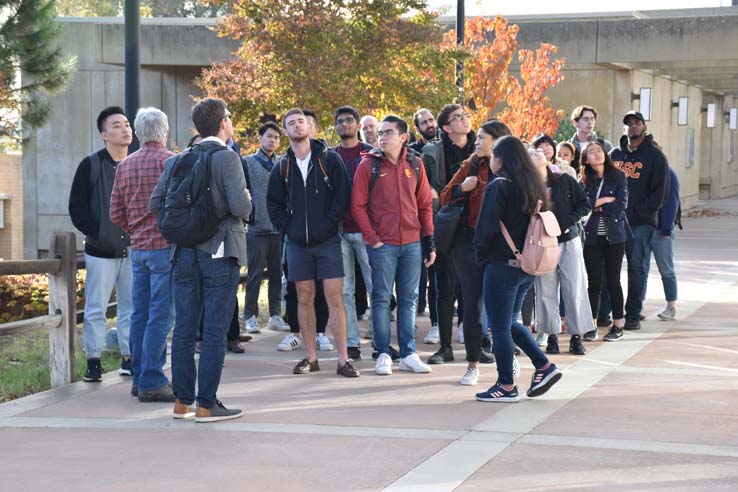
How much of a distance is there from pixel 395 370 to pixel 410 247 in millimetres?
995

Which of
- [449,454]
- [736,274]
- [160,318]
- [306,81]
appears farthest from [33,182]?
[449,454]

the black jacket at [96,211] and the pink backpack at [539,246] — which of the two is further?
the black jacket at [96,211]

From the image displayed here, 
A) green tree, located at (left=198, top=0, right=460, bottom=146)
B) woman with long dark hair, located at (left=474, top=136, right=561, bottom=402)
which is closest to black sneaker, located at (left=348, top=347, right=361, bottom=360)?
woman with long dark hair, located at (left=474, top=136, right=561, bottom=402)

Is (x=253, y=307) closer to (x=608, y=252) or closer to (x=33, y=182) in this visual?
(x=608, y=252)

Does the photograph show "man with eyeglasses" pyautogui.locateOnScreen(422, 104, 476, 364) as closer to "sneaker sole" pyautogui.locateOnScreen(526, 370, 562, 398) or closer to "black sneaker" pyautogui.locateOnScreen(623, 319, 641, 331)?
"sneaker sole" pyautogui.locateOnScreen(526, 370, 562, 398)

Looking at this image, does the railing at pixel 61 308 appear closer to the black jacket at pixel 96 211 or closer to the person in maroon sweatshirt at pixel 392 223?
the black jacket at pixel 96 211

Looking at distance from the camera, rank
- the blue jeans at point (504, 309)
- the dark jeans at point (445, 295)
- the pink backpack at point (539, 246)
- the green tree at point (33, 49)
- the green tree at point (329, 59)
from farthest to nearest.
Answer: the green tree at point (33, 49) < the green tree at point (329, 59) < the dark jeans at point (445, 295) < the blue jeans at point (504, 309) < the pink backpack at point (539, 246)

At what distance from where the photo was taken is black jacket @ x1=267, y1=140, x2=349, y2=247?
896cm

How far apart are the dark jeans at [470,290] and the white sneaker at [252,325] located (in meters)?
3.30

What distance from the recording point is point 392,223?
911cm

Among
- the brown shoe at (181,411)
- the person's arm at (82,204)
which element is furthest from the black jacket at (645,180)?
the brown shoe at (181,411)

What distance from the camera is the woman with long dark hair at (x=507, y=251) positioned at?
25.2 feet

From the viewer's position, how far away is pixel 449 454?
6.44m

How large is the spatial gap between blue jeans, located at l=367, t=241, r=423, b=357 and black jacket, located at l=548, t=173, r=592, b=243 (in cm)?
118
